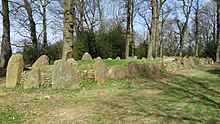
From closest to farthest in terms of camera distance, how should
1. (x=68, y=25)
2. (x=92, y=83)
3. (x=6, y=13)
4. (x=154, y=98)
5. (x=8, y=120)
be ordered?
1. (x=8, y=120)
2. (x=154, y=98)
3. (x=92, y=83)
4. (x=68, y=25)
5. (x=6, y=13)

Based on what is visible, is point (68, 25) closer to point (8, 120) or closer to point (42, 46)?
point (8, 120)

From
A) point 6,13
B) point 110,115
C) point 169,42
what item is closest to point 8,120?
point 110,115

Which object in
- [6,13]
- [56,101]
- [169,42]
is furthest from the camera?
[169,42]

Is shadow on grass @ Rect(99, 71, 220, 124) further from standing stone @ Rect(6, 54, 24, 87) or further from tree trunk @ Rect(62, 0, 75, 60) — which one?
tree trunk @ Rect(62, 0, 75, 60)

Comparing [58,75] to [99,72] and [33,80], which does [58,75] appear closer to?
[33,80]

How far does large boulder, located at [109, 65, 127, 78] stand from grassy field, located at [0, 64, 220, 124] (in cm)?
119

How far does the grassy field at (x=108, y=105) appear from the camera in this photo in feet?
15.3

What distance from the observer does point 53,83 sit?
7.39 metres

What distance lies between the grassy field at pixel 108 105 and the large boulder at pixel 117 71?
46.9 inches

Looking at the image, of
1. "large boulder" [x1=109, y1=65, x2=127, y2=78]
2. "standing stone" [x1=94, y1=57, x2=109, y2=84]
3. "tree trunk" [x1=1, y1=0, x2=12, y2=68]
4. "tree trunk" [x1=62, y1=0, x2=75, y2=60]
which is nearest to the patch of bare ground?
"standing stone" [x1=94, y1=57, x2=109, y2=84]

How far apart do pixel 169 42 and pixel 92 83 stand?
1701 inches

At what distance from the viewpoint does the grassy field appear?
15.3ft

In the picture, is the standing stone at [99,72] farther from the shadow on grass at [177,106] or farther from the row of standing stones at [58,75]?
the shadow on grass at [177,106]

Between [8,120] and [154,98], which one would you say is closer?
[8,120]
